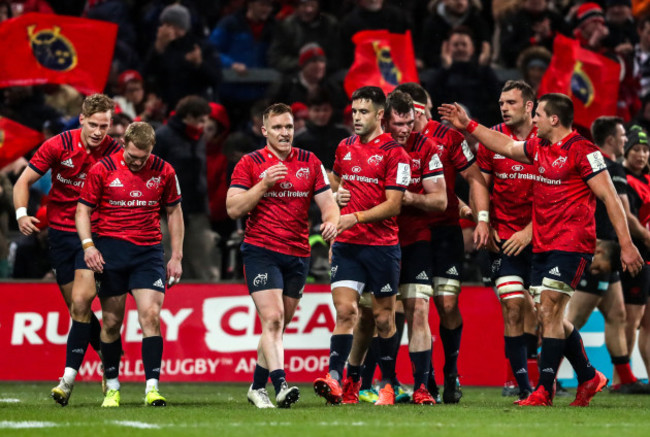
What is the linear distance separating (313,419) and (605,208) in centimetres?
512

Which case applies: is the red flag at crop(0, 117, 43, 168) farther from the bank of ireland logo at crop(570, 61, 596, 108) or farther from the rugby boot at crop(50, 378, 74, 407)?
the bank of ireland logo at crop(570, 61, 596, 108)

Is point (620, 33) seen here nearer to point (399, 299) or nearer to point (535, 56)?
point (535, 56)

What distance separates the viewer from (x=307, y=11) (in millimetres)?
17438

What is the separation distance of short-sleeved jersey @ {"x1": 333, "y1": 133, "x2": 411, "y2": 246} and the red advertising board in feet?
11.9

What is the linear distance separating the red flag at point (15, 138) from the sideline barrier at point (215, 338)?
1919mm

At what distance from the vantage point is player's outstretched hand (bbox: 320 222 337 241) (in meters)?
9.33

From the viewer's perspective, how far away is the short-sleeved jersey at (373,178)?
32.5 feet

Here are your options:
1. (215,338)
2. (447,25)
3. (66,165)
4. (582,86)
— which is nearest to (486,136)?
(66,165)

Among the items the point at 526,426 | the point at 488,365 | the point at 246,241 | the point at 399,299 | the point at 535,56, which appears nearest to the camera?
the point at 526,426

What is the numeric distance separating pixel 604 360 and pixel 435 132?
4.27 meters

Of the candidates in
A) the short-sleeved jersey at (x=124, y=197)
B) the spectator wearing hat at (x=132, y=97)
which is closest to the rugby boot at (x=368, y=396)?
the short-sleeved jersey at (x=124, y=197)

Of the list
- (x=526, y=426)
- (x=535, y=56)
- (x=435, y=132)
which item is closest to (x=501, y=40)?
(x=535, y=56)

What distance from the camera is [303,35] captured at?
17484 millimetres

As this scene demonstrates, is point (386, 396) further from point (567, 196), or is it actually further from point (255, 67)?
point (255, 67)
